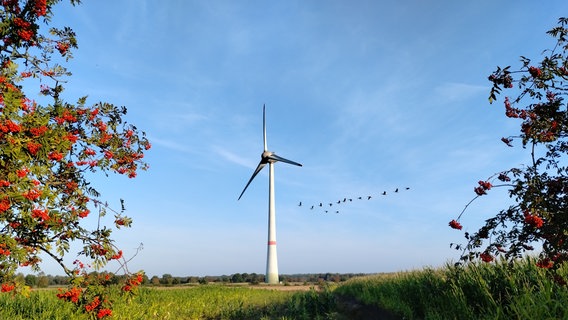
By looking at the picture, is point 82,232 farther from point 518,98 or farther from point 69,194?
point 518,98

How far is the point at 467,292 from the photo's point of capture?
40.5 feet

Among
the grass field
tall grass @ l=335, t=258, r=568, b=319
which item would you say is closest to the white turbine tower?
the grass field

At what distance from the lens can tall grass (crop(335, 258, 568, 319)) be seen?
1002 cm

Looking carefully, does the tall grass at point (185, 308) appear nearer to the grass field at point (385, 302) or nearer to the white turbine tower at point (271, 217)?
the grass field at point (385, 302)

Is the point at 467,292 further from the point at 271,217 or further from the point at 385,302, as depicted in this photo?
the point at 271,217

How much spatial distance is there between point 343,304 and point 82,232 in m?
12.7

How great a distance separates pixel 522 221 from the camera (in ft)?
25.3

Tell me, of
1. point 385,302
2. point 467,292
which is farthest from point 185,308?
point 467,292

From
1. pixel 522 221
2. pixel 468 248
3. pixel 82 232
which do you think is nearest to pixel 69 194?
pixel 82 232

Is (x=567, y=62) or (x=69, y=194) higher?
(x=567, y=62)

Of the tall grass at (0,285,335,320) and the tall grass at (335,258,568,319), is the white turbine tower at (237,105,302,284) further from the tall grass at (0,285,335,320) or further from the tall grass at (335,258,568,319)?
the tall grass at (335,258,568,319)

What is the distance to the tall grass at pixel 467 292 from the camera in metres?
10.0

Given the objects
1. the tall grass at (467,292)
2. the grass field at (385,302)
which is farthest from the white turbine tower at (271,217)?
the tall grass at (467,292)

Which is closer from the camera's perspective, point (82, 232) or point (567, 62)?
point (567, 62)
